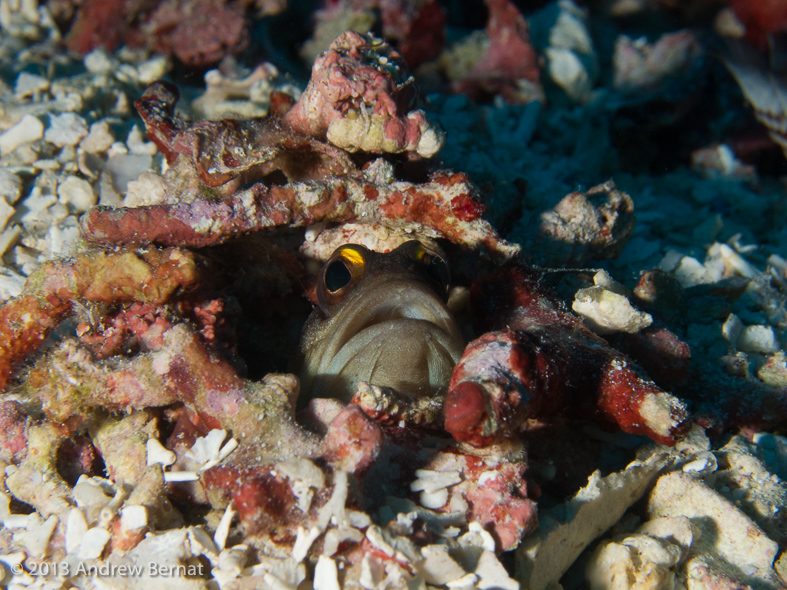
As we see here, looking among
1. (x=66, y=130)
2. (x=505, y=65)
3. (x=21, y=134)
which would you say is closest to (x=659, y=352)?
(x=505, y=65)

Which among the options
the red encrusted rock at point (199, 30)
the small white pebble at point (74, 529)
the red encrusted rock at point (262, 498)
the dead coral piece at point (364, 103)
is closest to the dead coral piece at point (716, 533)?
the red encrusted rock at point (262, 498)

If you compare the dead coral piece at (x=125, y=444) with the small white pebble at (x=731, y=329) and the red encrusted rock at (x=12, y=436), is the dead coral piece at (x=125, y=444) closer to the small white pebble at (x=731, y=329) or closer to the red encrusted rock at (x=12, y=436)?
the red encrusted rock at (x=12, y=436)

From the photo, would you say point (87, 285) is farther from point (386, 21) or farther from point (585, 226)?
point (386, 21)

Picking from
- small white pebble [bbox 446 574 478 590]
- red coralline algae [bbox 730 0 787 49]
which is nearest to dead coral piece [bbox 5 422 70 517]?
small white pebble [bbox 446 574 478 590]

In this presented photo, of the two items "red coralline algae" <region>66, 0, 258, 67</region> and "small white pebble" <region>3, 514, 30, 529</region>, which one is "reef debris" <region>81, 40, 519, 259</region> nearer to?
"small white pebble" <region>3, 514, 30, 529</region>

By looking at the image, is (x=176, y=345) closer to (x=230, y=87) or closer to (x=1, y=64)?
(x=230, y=87)
